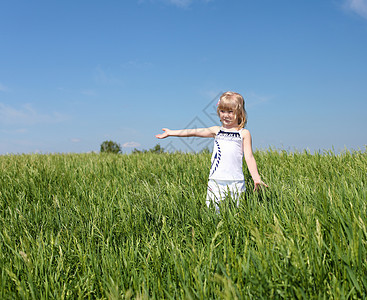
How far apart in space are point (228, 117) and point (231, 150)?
0.38 meters

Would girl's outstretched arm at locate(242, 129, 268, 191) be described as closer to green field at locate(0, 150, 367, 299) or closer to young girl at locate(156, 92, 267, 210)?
young girl at locate(156, 92, 267, 210)

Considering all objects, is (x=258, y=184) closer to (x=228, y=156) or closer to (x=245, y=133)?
(x=228, y=156)

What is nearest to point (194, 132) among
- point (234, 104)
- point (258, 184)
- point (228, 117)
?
point (228, 117)

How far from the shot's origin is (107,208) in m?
3.06

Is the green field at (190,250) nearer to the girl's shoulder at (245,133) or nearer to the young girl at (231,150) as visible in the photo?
the young girl at (231,150)

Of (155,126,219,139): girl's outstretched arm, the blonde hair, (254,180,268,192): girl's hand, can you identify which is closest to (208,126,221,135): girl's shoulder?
(155,126,219,139): girl's outstretched arm

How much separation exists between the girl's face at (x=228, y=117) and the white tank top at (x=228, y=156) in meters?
0.10

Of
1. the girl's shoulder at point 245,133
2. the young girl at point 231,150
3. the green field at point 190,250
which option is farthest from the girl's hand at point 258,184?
the girl's shoulder at point 245,133

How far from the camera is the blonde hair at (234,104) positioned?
3.38 metres

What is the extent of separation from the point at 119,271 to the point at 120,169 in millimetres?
3326

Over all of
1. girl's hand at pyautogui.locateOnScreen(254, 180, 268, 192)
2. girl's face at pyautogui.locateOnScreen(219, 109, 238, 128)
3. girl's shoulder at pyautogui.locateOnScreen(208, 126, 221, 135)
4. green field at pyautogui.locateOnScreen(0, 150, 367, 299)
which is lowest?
green field at pyautogui.locateOnScreen(0, 150, 367, 299)

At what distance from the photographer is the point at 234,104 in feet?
11.1

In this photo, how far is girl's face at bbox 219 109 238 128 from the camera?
342 cm

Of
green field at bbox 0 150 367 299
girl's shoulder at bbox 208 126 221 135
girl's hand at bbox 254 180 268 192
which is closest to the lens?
green field at bbox 0 150 367 299
